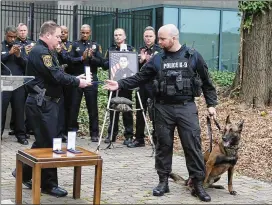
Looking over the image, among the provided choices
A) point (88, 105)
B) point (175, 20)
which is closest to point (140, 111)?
point (88, 105)

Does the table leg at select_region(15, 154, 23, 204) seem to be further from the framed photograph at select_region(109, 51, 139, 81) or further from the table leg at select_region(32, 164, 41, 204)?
the framed photograph at select_region(109, 51, 139, 81)

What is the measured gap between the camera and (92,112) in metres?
11.0

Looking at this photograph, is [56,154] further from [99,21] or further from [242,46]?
[99,21]

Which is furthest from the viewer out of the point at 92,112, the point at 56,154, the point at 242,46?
the point at 242,46

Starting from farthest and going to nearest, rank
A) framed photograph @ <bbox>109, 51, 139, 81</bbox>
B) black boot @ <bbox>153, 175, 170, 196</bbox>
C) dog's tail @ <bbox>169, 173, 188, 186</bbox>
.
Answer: framed photograph @ <bbox>109, 51, 139, 81</bbox>, dog's tail @ <bbox>169, 173, 188, 186</bbox>, black boot @ <bbox>153, 175, 170, 196</bbox>

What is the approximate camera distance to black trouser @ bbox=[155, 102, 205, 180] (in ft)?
22.6

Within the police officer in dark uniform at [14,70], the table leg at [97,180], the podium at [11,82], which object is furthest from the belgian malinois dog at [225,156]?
the police officer in dark uniform at [14,70]

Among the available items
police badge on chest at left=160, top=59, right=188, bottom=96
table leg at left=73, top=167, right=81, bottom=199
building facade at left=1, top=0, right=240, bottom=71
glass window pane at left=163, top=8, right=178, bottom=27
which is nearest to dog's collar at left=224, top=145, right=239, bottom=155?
police badge on chest at left=160, top=59, right=188, bottom=96

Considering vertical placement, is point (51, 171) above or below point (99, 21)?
below

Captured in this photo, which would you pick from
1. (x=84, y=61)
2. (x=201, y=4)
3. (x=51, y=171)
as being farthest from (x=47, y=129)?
(x=201, y=4)

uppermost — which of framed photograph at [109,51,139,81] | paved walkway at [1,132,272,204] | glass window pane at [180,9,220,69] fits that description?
glass window pane at [180,9,220,69]

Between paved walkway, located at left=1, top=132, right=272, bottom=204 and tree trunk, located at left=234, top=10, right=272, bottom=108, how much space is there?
15.1ft

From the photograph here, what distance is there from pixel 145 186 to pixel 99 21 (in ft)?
49.7

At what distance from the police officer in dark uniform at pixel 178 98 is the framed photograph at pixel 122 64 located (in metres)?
2.72
